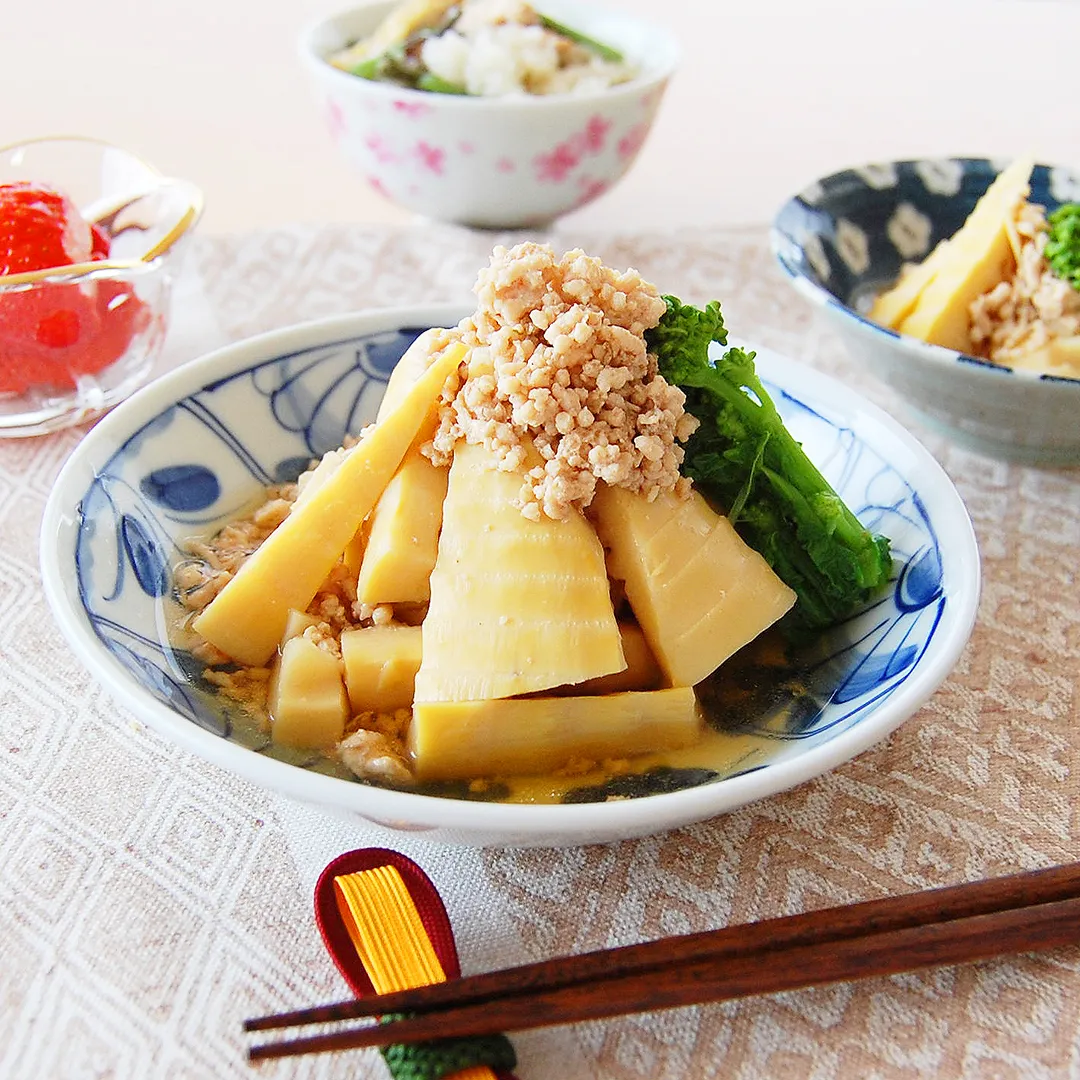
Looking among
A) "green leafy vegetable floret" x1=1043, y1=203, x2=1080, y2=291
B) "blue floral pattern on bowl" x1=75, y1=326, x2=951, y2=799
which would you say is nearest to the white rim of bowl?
"blue floral pattern on bowl" x1=75, y1=326, x2=951, y2=799

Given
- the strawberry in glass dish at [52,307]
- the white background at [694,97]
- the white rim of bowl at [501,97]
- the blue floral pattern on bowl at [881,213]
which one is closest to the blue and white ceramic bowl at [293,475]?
the strawberry in glass dish at [52,307]

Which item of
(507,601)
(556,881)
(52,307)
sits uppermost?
(507,601)

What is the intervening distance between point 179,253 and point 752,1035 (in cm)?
166

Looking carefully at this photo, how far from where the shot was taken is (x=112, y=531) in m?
1.40

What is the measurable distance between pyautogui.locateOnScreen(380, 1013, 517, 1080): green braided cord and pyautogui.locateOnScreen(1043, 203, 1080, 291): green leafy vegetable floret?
1614 millimetres

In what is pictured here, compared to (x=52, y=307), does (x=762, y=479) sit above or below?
above

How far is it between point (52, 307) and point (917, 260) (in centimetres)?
171

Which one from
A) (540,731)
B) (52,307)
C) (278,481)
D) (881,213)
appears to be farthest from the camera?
(881,213)

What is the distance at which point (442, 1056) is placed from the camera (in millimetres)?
1000

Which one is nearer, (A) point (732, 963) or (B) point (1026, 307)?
(A) point (732, 963)

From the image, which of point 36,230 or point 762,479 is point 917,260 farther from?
point 36,230

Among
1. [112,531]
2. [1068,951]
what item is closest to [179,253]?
[112,531]

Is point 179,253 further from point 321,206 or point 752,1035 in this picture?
point 752,1035

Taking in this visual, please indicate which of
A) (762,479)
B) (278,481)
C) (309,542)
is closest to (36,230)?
(278,481)
